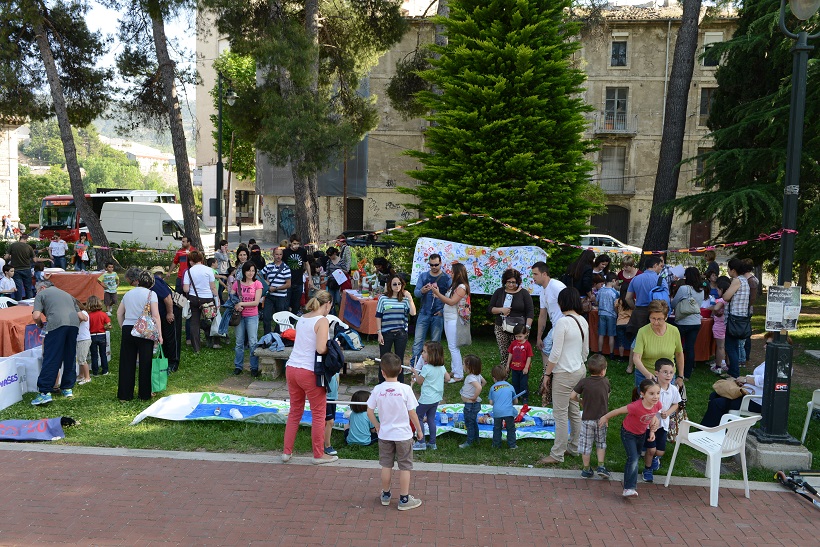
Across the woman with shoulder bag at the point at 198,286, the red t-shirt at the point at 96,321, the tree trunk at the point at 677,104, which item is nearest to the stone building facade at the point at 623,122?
the tree trunk at the point at 677,104

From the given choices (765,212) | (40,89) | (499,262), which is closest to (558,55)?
(499,262)

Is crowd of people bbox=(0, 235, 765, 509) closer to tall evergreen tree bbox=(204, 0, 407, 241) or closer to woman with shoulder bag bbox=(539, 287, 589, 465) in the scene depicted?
woman with shoulder bag bbox=(539, 287, 589, 465)

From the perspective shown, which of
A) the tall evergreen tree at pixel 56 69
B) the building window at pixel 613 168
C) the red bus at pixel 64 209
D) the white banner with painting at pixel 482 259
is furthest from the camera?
the building window at pixel 613 168

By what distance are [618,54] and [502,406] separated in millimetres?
35234

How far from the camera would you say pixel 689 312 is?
1073 centimetres

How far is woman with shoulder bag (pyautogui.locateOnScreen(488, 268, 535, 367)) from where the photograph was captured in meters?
9.68

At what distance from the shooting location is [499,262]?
43.6ft

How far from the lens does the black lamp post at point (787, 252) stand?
718 cm

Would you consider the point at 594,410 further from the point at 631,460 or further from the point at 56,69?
the point at 56,69

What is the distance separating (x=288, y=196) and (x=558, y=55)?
31.2 meters

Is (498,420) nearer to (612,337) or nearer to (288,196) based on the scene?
(612,337)

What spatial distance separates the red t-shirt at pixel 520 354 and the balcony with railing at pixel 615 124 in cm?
3222

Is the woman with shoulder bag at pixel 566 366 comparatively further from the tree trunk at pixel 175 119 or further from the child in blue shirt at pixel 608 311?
the tree trunk at pixel 175 119

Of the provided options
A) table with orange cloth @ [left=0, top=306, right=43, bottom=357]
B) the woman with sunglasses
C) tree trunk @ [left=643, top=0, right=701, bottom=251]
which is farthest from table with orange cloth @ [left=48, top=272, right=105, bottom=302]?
tree trunk @ [left=643, top=0, right=701, bottom=251]
